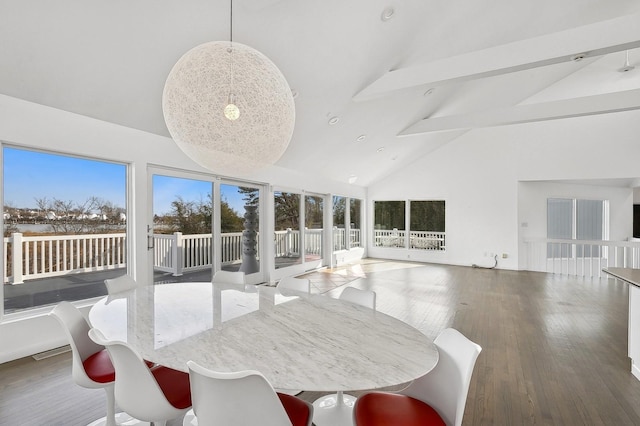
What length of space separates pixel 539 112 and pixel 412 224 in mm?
4279

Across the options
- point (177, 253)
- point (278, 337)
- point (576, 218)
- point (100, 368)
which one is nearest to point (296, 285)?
point (278, 337)

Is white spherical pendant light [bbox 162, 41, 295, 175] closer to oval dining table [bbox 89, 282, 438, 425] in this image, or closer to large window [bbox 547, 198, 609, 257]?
oval dining table [bbox 89, 282, 438, 425]

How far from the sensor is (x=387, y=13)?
3277 millimetres

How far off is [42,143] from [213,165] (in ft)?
7.00

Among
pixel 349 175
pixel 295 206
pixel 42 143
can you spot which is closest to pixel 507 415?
pixel 42 143

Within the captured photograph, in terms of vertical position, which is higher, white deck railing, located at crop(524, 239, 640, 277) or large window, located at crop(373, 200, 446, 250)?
large window, located at crop(373, 200, 446, 250)

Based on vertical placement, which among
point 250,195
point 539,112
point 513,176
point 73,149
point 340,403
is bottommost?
point 340,403

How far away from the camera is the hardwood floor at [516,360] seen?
6.86 feet

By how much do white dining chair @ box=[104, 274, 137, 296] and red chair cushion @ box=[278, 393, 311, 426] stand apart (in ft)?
5.64

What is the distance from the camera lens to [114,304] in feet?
6.73

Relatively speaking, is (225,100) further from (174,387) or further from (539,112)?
(539,112)

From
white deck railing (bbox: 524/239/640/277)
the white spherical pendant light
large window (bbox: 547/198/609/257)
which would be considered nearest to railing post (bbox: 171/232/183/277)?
the white spherical pendant light

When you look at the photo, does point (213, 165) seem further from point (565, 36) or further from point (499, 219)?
point (499, 219)

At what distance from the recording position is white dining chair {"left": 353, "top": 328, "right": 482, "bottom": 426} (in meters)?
1.27
